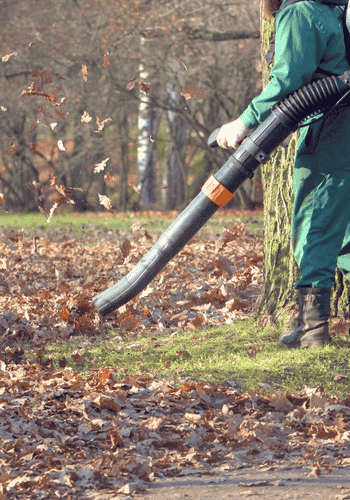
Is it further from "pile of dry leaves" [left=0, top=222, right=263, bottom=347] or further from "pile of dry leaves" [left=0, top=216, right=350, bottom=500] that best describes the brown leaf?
"pile of dry leaves" [left=0, top=222, right=263, bottom=347]

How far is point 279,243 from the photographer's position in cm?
444

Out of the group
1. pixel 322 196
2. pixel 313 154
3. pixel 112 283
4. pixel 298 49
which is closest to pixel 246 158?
pixel 313 154

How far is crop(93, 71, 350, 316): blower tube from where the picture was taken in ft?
10.9

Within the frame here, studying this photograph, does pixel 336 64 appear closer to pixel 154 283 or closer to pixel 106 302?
pixel 106 302

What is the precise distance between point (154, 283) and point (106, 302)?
192 centimetres

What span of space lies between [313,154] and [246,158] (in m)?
0.43

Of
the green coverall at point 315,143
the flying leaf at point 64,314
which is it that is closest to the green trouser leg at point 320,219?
the green coverall at point 315,143

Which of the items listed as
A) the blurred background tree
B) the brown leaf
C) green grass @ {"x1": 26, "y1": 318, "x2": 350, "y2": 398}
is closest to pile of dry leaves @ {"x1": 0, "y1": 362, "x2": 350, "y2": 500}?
the brown leaf

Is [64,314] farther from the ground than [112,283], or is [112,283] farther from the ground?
[112,283]

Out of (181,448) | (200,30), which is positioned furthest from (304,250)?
(200,30)

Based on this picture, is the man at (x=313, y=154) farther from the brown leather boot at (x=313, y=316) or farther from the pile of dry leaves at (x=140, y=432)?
the pile of dry leaves at (x=140, y=432)

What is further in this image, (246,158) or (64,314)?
(64,314)

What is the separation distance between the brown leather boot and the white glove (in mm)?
1002

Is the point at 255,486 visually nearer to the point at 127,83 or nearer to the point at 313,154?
the point at 313,154
